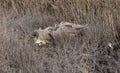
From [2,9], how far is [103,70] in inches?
92.9

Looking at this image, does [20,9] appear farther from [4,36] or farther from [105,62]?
[105,62]

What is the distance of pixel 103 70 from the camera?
3.38 metres

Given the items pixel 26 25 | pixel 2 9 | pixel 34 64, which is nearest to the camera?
pixel 34 64

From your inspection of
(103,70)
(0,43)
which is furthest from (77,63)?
(0,43)

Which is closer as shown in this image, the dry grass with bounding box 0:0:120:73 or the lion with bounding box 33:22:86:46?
the dry grass with bounding box 0:0:120:73

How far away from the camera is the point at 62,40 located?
3852 mm

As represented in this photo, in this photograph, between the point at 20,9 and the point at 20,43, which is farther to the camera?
the point at 20,9

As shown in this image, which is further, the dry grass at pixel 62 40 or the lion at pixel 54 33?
the lion at pixel 54 33

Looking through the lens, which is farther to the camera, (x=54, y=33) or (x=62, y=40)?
(x=54, y=33)

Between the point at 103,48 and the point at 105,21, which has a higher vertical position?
the point at 105,21

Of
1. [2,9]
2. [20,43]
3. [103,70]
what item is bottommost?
[103,70]

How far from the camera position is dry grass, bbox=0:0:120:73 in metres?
3.31

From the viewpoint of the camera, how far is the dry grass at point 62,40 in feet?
10.8

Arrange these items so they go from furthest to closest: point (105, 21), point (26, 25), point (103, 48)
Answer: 1. point (26, 25)
2. point (105, 21)
3. point (103, 48)
